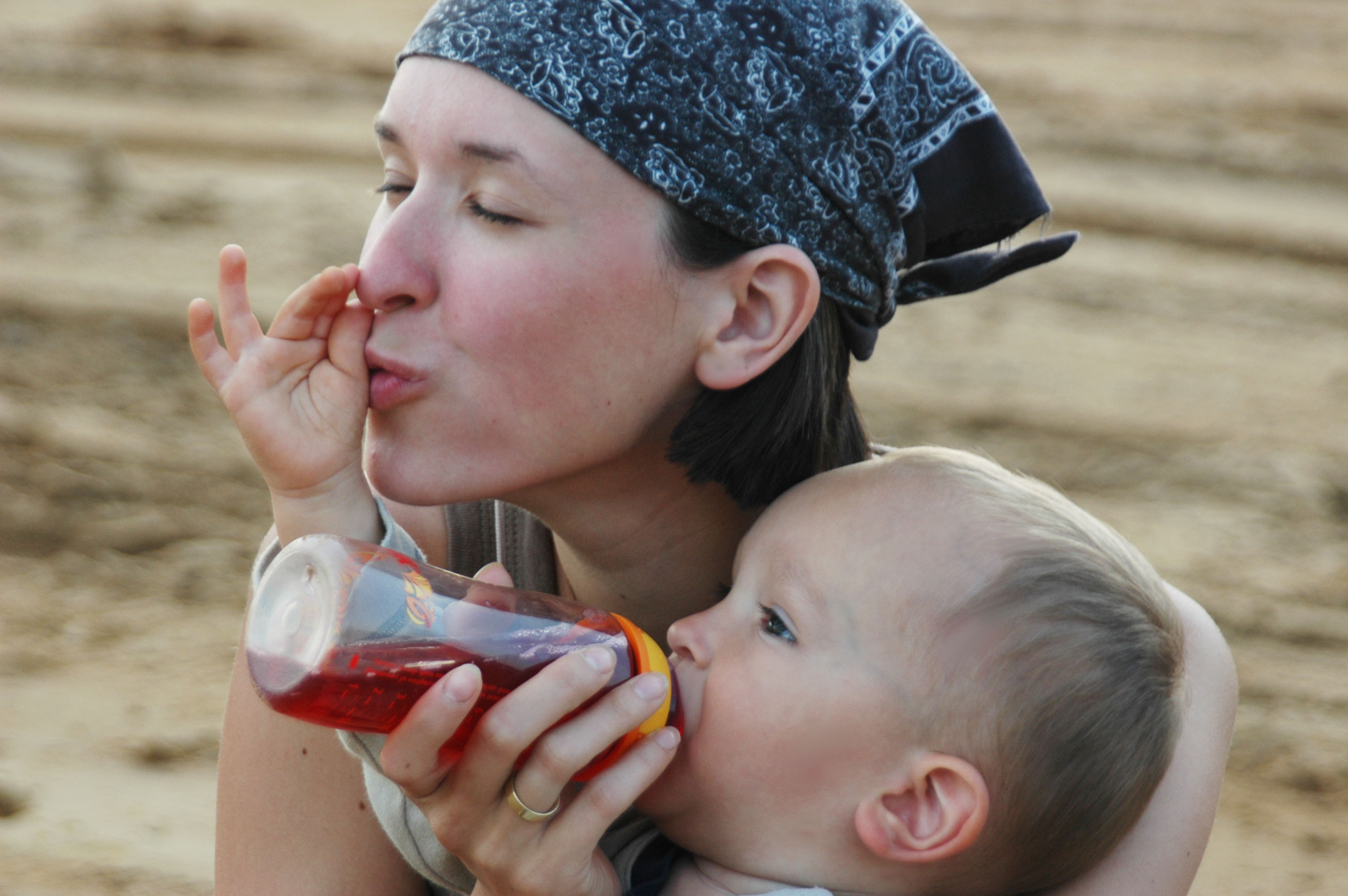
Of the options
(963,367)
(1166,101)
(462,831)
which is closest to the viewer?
(462,831)

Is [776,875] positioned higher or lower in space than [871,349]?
lower

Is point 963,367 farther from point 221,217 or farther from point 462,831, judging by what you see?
point 462,831

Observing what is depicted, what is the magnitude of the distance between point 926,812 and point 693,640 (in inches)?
15.7

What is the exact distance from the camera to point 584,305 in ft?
6.46

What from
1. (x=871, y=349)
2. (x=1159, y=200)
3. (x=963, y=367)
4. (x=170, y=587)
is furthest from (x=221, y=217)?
(x=871, y=349)

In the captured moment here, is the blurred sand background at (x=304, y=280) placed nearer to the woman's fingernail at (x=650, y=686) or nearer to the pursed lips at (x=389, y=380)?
the pursed lips at (x=389, y=380)

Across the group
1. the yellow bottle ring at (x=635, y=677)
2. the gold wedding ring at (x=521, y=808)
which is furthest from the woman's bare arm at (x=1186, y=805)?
the gold wedding ring at (x=521, y=808)

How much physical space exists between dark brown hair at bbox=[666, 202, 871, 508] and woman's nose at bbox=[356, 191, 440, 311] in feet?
1.53

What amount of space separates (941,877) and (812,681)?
36 cm

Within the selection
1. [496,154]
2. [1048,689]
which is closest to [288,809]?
[496,154]

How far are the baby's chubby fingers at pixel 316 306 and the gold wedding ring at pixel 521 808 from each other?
2.42ft

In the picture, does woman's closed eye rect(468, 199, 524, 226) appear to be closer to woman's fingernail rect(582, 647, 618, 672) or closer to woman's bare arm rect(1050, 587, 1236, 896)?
woman's fingernail rect(582, 647, 618, 672)

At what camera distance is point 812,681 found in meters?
1.90

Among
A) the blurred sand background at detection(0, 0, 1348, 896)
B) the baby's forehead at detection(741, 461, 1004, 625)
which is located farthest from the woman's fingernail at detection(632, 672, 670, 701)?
the blurred sand background at detection(0, 0, 1348, 896)
